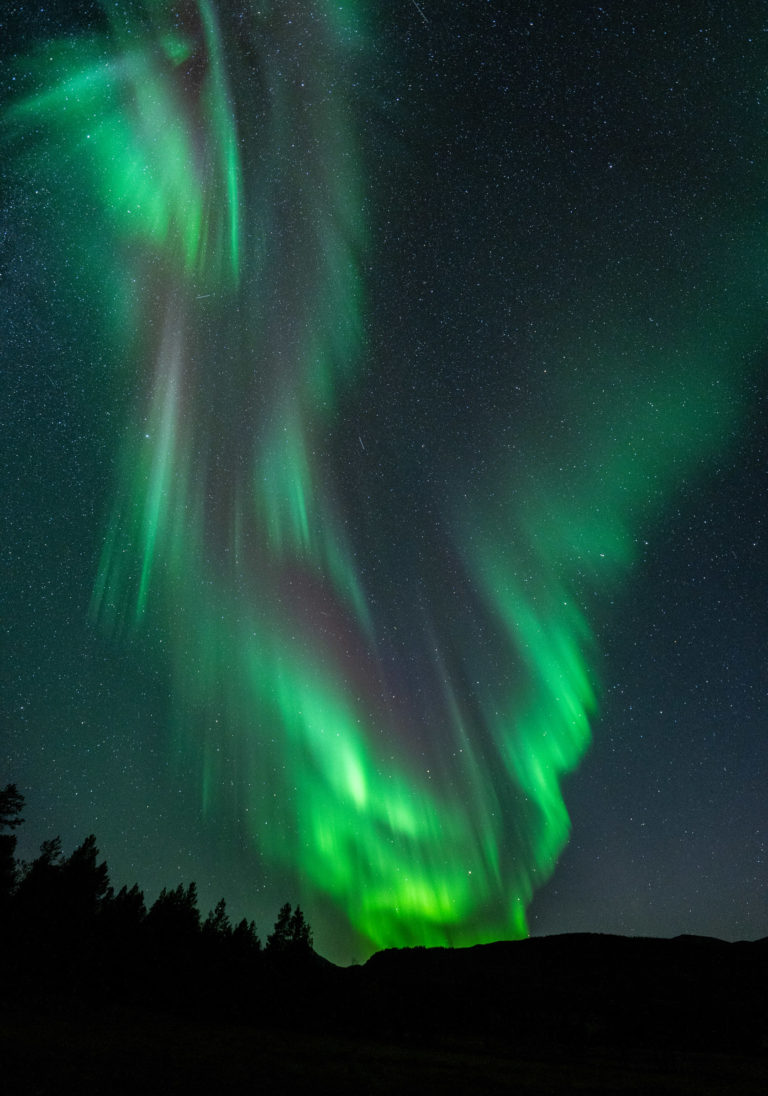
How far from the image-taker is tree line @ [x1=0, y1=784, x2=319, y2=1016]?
3762cm

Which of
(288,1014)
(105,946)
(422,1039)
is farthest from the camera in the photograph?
(105,946)

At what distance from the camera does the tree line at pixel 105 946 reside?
123ft

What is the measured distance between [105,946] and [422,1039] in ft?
85.7

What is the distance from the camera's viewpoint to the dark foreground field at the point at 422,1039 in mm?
15727

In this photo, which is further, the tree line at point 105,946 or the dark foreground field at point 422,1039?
the tree line at point 105,946

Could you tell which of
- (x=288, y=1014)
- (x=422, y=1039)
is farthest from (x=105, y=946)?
(x=422, y=1039)

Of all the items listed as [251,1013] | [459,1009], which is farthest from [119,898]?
[459,1009]

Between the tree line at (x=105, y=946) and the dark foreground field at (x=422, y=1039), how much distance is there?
8.49 feet

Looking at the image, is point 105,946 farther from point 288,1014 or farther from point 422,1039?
point 422,1039

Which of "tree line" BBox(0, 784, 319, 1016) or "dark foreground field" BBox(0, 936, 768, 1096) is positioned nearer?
"dark foreground field" BBox(0, 936, 768, 1096)

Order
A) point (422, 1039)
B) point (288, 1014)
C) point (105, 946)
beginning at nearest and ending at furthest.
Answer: point (422, 1039), point (288, 1014), point (105, 946)

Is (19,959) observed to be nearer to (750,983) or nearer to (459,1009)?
(459,1009)

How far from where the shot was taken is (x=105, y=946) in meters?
42.5

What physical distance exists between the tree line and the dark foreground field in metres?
2.59
